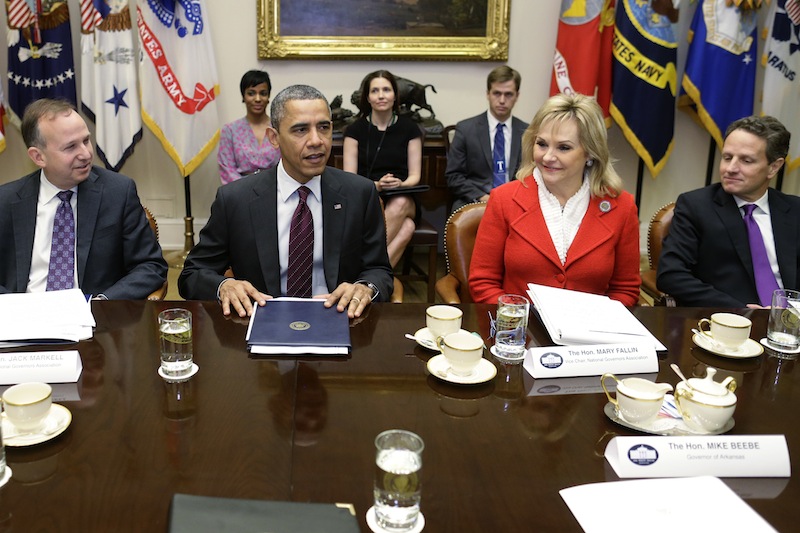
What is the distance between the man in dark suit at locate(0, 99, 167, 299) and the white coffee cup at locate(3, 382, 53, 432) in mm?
1094

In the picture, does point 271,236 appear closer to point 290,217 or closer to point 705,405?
point 290,217

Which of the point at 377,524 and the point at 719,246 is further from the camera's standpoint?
the point at 719,246

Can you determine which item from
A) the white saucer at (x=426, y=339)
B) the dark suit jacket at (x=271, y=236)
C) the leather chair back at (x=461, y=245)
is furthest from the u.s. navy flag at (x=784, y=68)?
the white saucer at (x=426, y=339)

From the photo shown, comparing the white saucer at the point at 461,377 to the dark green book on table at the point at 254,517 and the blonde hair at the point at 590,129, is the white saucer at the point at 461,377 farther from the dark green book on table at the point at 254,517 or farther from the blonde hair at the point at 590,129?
the blonde hair at the point at 590,129

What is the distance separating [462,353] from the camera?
4.79 ft

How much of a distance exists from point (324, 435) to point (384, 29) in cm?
437

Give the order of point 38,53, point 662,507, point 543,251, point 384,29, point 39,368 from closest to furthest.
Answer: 1. point 662,507
2. point 39,368
3. point 543,251
4. point 38,53
5. point 384,29

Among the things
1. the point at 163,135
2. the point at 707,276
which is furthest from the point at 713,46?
the point at 163,135

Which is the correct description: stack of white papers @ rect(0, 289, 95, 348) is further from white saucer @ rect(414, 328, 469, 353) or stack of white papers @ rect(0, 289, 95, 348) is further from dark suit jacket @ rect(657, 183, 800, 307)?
dark suit jacket @ rect(657, 183, 800, 307)

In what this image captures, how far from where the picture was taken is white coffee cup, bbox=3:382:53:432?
118cm

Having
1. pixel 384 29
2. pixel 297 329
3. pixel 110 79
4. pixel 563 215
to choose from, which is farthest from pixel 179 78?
pixel 297 329

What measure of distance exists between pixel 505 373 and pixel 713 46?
14.0 feet

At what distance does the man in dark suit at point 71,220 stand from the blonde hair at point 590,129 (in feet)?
4.59

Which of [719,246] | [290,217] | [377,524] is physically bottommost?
[377,524]
